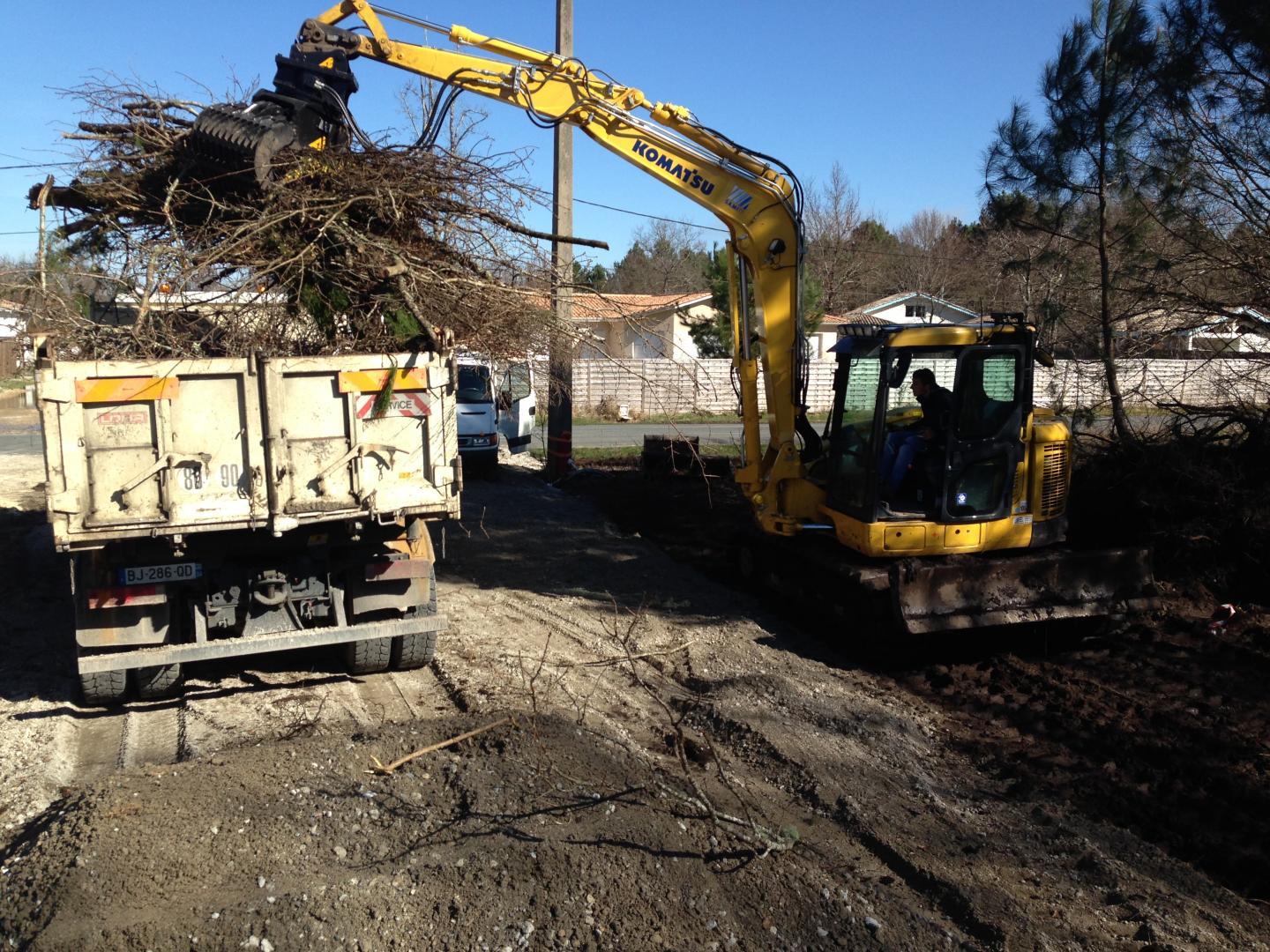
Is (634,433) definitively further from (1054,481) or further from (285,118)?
(285,118)

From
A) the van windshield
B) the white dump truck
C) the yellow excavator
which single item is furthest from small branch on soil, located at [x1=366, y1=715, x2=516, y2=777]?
the van windshield

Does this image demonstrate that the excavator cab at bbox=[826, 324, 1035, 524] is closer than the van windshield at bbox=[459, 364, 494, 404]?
Yes

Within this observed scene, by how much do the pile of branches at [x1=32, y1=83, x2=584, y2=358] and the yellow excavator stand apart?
0.92 ft

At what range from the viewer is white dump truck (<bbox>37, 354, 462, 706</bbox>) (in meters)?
5.19

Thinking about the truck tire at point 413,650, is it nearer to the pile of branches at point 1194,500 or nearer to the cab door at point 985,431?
the cab door at point 985,431

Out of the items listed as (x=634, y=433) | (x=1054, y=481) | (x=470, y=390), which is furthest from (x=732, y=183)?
(x=634, y=433)

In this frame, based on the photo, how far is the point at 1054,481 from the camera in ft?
24.4

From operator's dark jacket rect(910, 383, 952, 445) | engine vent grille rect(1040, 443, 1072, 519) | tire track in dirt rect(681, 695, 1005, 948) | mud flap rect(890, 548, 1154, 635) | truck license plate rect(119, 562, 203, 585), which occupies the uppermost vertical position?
operator's dark jacket rect(910, 383, 952, 445)

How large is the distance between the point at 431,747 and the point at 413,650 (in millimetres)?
1634

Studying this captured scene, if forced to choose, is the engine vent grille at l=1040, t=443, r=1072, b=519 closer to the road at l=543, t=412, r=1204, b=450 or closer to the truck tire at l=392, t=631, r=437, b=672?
the truck tire at l=392, t=631, r=437, b=672

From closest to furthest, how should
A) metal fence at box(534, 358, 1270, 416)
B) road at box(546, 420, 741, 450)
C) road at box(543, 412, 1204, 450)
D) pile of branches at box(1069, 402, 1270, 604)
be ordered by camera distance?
pile of branches at box(1069, 402, 1270, 604), metal fence at box(534, 358, 1270, 416), road at box(543, 412, 1204, 450), road at box(546, 420, 741, 450)

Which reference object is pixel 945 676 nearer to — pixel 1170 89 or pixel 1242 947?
pixel 1242 947

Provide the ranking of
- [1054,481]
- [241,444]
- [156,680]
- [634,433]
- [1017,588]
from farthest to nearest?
1. [634,433]
2. [1054,481]
3. [1017,588]
4. [156,680]
5. [241,444]

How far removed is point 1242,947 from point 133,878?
4284mm
